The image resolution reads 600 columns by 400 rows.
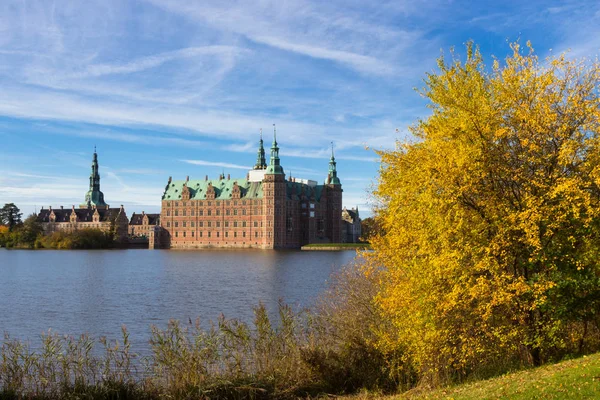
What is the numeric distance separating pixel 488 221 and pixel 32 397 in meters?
10.6

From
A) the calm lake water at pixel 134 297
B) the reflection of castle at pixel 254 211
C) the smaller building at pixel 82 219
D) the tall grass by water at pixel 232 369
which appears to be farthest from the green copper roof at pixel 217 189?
the tall grass by water at pixel 232 369

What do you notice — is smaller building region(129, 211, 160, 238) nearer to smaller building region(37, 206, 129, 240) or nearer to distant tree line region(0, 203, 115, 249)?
smaller building region(37, 206, 129, 240)

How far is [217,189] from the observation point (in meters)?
127

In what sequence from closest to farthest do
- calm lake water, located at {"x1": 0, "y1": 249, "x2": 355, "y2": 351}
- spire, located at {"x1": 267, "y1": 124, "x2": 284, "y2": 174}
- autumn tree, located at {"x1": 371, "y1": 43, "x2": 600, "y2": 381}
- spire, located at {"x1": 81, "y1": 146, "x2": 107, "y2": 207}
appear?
1. autumn tree, located at {"x1": 371, "y1": 43, "x2": 600, "y2": 381}
2. calm lake water, located at {"x1": 0, "y1": 249, "x2": 355, "y2": 351}
3. spire, located at {"x1": 267, "y1": 124, "x2": 284, "y2": 174}
4. spire, located at {"x1": 81, "y1": 146, "x2": 107, "y2": 207}

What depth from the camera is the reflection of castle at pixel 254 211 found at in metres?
115

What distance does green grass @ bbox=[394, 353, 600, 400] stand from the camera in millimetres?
10500

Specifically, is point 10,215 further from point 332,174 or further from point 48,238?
point 332,174

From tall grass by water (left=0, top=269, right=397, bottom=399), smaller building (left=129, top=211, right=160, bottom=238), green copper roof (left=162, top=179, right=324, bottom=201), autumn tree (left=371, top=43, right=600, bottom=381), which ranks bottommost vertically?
tall grass by water (left=0, top=269, right=397, bottom=399)

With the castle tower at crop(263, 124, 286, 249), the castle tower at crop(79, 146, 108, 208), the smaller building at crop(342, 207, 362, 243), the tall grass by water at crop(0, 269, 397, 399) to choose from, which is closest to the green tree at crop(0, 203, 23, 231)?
the castle tower at crop(79, 146, 108, 208)

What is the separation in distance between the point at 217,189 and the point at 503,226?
11577 centimetres

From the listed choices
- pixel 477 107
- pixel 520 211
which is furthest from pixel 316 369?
pixel 477 107

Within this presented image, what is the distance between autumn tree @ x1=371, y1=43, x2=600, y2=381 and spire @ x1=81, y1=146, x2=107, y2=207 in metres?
150

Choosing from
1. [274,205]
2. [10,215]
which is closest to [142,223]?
[10,215]

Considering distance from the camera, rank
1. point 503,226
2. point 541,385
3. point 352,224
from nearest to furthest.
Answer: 1. point 541,385
2. point 503,226
3. point 352,224
